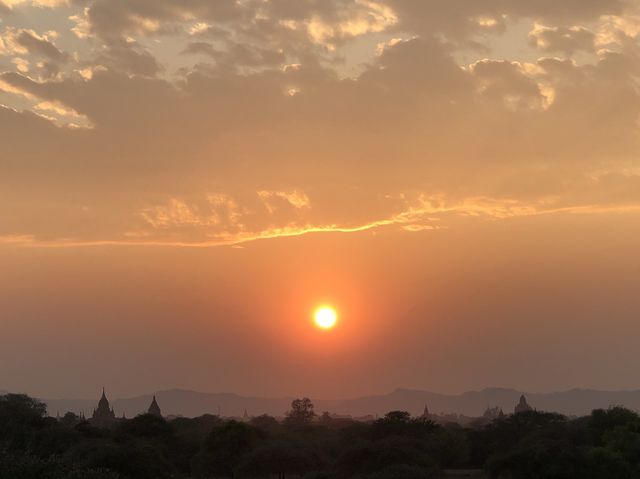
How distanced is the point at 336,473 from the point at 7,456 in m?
43.9

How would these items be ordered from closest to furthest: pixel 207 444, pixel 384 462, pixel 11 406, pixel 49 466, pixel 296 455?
pixel 49 466, pixel 384 462, pixel 296 455, pixel 207 444, pixel 11 406

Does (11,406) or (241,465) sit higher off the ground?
(11,406)

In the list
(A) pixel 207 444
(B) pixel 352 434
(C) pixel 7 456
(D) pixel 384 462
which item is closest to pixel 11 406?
(A) pixel 207 444

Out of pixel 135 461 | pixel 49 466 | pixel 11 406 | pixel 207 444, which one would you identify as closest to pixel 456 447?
pixel 207 444

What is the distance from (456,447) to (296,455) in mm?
28861

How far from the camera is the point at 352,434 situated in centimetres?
12506

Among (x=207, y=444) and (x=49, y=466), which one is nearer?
(x=49, y=466)

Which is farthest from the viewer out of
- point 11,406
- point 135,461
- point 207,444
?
point 11,406

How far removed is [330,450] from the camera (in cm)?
12200

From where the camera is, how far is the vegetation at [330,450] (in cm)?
8112

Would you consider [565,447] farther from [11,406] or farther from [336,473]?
[11,406]

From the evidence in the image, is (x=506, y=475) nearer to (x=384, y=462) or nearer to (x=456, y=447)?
(x=384, y=462)

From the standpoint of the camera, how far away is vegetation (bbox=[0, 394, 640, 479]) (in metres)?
81.1

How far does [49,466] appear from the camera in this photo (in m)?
53.6
